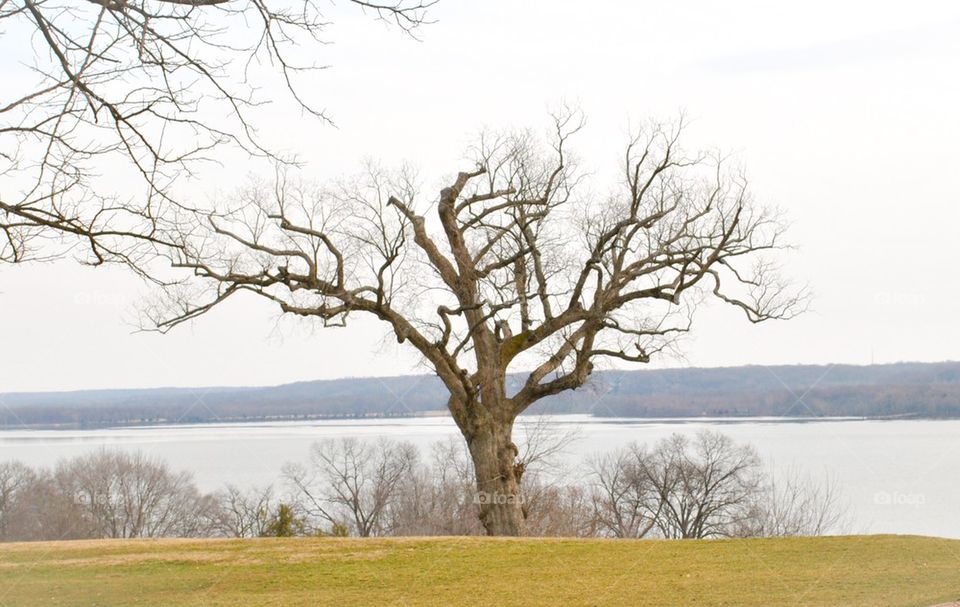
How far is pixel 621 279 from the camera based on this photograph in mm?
21203

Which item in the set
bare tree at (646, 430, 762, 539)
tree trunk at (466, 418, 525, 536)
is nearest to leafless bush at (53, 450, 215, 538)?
bare tree at (646, 430, 762, 539)

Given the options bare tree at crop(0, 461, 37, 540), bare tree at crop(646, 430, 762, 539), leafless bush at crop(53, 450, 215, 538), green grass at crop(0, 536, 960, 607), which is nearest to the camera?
green grass at crop(0, 536, 960, 607)

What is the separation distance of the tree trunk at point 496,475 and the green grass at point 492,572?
518 cm

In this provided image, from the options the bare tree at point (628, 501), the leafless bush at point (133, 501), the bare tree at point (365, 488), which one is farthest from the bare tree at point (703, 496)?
the leafless bush at point (133, 501)

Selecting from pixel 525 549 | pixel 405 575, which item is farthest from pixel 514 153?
pixel 405 575

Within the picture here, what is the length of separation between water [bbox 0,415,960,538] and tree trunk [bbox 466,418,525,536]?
2036 centimetres

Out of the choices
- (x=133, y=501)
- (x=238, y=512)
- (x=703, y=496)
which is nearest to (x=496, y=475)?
(x=703, y=496)

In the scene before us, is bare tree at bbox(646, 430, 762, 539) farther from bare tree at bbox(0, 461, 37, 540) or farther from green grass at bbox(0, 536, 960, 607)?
green grass at bbox(0, 536, 960, 607)

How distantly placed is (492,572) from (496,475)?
839 centimetres

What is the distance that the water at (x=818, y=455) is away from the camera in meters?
52.7

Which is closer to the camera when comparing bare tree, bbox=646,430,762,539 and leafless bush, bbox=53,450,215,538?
bare tree, bbox=646,430,762,539

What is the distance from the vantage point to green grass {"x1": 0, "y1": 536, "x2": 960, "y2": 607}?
10.6 metres

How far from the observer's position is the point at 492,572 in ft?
40.9

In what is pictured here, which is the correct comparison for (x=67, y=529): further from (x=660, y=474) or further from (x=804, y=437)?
(x=804, y=437)
